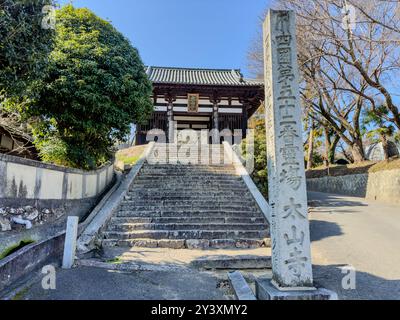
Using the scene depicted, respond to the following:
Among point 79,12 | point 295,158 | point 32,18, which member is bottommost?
point 295,158

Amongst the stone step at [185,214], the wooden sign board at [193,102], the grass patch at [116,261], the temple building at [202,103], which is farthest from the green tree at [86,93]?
the wooden sign board at [193,102]

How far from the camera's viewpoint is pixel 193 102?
18359 mm

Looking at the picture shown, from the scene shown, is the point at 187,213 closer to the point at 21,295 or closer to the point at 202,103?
the point at 21,295

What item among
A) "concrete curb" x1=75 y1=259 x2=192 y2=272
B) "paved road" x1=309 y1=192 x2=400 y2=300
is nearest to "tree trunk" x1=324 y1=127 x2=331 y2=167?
"paved road" x1=309 y1=192 x2=400 y2=300

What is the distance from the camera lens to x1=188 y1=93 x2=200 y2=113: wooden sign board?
18.2m

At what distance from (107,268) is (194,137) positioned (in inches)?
600

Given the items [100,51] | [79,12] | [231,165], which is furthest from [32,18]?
[231,165]

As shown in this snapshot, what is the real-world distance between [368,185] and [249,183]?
24.2 feet

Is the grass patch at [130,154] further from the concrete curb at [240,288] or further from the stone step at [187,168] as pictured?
the concrete curb at [240,288]

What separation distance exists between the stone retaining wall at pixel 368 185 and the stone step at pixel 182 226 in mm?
7424
